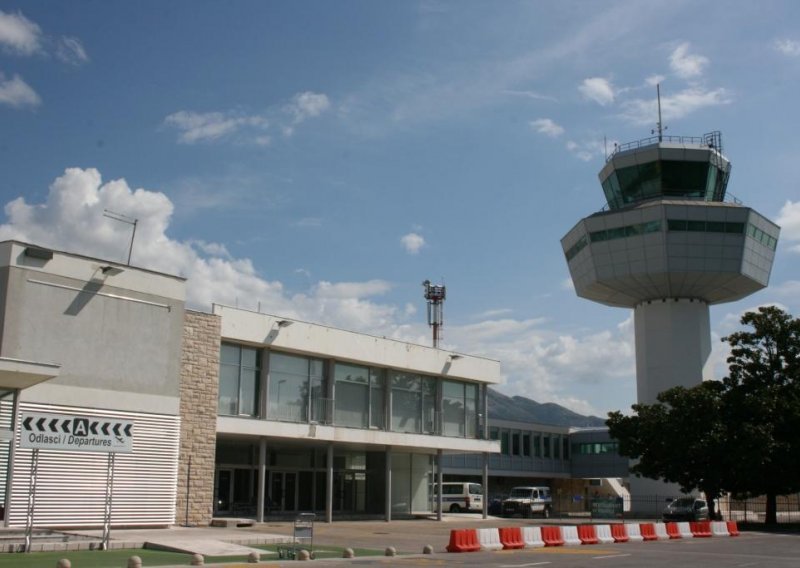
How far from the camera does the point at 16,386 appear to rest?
74.8 ft

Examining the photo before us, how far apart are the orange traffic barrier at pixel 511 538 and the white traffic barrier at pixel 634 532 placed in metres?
6.00

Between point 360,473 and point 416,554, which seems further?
point 360,473

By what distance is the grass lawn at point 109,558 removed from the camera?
17.5 m

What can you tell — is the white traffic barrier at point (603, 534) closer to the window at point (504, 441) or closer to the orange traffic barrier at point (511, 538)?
the orange traffic barrier at point (511, 538)

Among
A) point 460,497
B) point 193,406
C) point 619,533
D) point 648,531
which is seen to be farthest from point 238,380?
point 460,497

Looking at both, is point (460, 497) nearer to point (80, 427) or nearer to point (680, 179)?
point (680, 179)

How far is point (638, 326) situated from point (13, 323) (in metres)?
49.7

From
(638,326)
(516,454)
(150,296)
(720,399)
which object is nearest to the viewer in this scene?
(150,296)

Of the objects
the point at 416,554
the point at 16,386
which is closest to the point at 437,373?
the point at 416,554

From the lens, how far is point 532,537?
27.0 metres

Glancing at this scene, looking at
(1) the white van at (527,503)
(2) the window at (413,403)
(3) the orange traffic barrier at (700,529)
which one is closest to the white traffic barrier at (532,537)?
(3) the orange traffic barrier at (700,529)

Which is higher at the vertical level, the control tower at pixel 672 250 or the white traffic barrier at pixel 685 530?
the control tower at pixel 672 250

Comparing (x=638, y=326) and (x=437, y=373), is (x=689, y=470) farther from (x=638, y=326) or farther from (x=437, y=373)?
(x=638, y=326)

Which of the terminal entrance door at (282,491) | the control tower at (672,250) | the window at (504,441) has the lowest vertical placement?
the terminal entrance door at (282,491)
